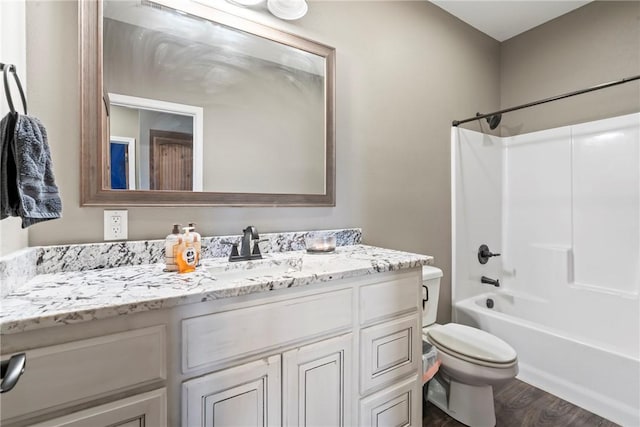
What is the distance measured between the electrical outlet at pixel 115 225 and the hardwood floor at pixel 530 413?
184cm

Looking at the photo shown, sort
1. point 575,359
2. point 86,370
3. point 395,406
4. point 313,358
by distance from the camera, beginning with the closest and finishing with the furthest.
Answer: point 86,370
point 313,358
point 395,406
point 575,359

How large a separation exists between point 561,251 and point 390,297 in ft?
6.36

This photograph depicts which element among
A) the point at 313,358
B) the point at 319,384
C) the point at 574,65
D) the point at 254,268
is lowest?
the point at 319,384

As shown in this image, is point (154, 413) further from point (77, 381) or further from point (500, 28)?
point (500, 28)

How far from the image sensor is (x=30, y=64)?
1.04 m

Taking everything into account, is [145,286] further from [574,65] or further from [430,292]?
[574,65]

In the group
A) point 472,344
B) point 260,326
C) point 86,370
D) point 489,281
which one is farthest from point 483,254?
point 86,370

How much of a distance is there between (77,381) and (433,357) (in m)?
1.52

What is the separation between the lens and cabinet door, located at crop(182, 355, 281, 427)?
0.83 m

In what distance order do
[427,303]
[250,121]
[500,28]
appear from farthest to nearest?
1. [500,28]
2. [427,303]
3. [250,121]

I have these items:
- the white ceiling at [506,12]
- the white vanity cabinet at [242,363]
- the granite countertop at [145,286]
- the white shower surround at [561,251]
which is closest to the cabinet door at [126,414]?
the white vanity cabinet at [242,363]

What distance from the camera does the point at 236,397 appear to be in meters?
0.90

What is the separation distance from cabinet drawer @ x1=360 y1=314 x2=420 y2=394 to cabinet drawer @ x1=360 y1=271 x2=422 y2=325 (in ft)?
0.14

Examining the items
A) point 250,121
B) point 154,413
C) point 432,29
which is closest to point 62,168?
point 250,121
